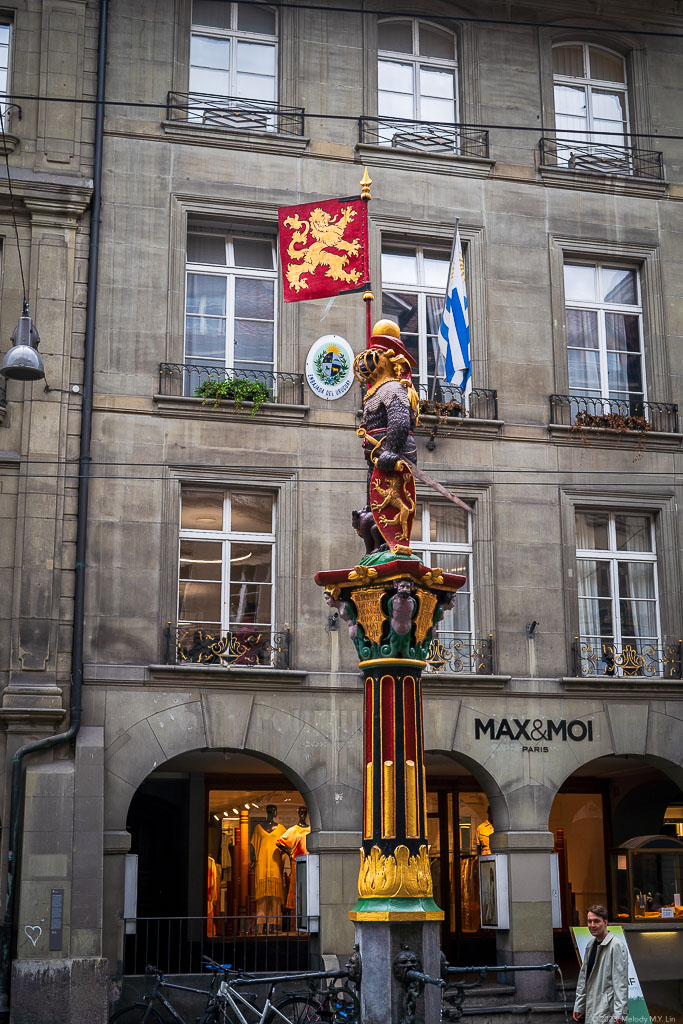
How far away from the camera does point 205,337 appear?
66.8 ft

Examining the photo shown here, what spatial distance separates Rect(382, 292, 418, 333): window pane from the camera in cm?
2114

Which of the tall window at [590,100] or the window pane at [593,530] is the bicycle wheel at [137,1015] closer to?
the window pane at [593,530]

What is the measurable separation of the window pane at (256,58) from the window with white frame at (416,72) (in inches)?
69.5

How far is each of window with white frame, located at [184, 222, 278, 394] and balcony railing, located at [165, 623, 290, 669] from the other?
3.84 m

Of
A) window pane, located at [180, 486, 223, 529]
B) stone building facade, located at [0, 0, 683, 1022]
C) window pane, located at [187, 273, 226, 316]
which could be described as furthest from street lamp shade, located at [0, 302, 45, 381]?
window pane, located at [187, 273, 226, 316]

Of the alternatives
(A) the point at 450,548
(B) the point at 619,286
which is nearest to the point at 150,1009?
(A) the point at 450,548

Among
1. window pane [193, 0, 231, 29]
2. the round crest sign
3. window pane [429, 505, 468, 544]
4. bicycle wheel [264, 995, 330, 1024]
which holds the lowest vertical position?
bicycle wheel [264, 995, 330, 1024]

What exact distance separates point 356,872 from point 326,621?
3.47 meters

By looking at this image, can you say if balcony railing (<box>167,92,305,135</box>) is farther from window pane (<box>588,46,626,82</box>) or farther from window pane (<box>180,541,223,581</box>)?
window pane (<box>180,541,223,581</box>)

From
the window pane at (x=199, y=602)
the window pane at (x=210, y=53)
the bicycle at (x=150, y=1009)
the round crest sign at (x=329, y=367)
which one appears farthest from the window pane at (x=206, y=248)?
the bicycle at (x=150, y=1009)

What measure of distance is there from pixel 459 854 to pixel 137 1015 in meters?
8.27

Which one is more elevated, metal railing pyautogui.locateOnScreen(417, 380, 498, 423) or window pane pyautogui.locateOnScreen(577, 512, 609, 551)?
metal railing pyautogui.locateOnScreen(417, 380, 498, 423)

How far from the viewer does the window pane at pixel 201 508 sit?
19547mm

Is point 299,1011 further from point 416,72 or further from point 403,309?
point 416,72
